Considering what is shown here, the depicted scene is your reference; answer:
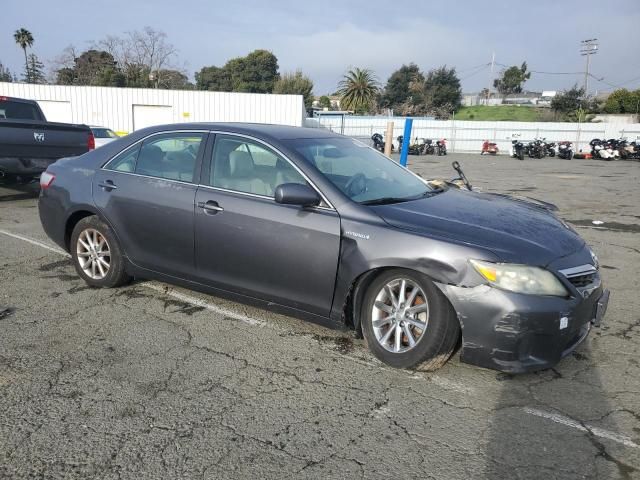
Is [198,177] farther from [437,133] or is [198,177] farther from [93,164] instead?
[437,133]

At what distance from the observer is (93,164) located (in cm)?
498

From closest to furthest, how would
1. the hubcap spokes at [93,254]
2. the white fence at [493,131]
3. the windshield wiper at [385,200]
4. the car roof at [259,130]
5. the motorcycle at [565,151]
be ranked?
the windshield wiper at [385,200], the car roof at [259,130], the hubcap spokes at [93,254], the motorcycle at [565,151], the white fence at [493,131]

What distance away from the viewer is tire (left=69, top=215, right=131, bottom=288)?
191 inches

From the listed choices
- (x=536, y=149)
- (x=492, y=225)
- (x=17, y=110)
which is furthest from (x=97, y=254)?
(x=536, y=149)

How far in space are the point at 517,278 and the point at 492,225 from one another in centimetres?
51

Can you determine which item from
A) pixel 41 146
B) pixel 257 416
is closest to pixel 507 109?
pixel 41 146

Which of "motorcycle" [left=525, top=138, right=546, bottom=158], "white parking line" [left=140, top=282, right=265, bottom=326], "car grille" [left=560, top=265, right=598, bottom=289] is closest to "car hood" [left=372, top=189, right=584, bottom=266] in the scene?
"car grille" [left=560, top=265, right=598, bottom=289]

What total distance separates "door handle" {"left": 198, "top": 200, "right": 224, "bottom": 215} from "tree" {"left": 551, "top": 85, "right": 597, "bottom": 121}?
61901mm

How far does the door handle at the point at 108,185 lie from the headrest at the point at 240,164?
3.96 feet

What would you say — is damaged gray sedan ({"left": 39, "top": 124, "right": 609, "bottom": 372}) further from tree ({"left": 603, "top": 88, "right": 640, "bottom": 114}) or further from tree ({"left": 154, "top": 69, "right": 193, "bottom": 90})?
tree ({"left": 603, "top": 88, "right": 640, "bottom": 114})

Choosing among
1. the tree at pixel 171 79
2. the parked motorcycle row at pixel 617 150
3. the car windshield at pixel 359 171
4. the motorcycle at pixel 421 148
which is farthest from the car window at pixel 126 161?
the tree at pixel 171 79

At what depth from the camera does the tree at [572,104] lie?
59.1m

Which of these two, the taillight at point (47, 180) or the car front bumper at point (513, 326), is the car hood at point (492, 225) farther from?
the taillight at point (47, 180)

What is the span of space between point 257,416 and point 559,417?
5.62ft
